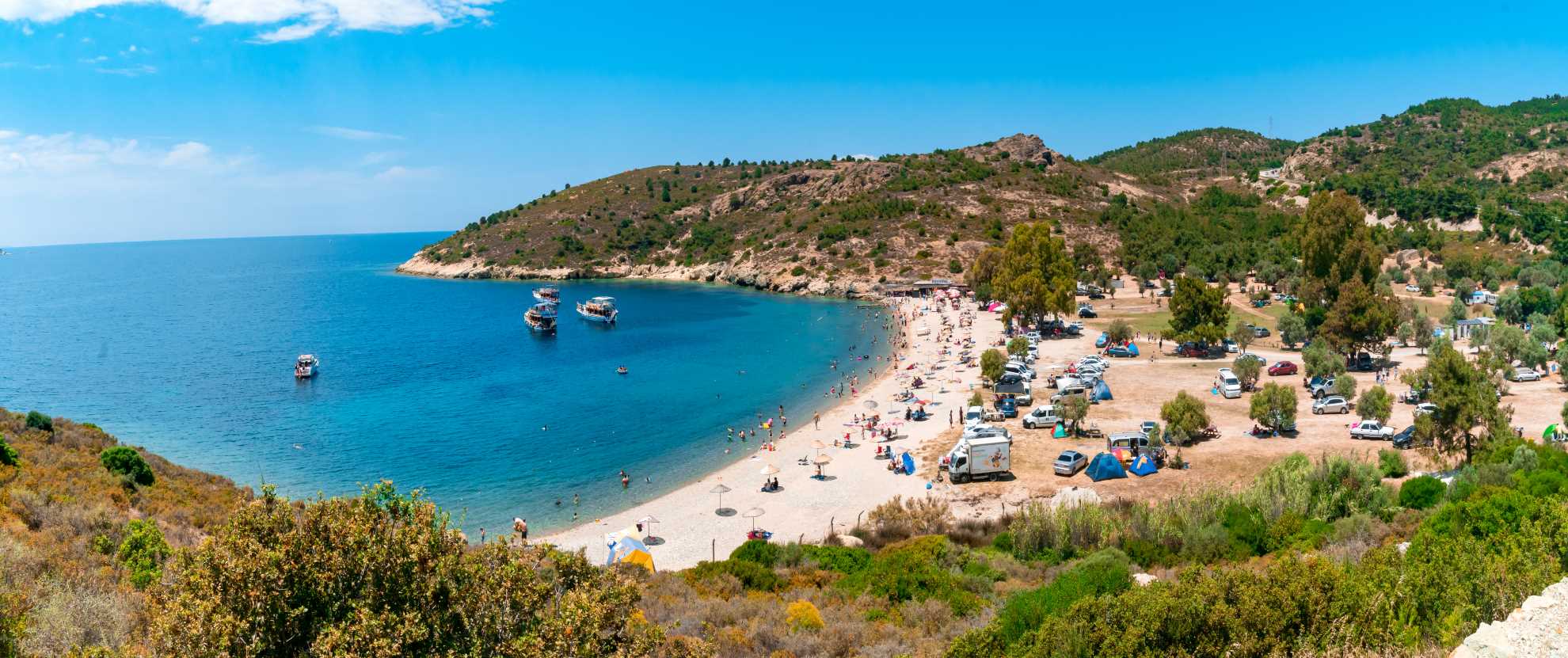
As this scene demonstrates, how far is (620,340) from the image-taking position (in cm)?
7231

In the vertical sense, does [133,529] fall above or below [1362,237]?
below

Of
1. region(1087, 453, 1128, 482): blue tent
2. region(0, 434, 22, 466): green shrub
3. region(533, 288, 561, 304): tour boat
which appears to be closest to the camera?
region(0, 434, 22, 466): green shrub

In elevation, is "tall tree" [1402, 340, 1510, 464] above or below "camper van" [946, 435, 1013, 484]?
above

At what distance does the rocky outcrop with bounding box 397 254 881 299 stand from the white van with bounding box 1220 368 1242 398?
59.8m

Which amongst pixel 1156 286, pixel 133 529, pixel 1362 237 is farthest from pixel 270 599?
pixel 1156 286

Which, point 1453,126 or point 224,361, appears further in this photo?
point 1453,126

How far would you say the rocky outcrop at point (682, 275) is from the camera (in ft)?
341

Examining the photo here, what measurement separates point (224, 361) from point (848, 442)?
181ft

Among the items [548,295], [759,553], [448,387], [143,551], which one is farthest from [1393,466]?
[548,295]

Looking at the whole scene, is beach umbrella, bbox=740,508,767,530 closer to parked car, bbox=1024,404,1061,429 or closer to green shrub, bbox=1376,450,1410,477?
parked car, bbox=1024,404,1061,429

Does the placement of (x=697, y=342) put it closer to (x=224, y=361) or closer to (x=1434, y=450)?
(x=224, y=361)

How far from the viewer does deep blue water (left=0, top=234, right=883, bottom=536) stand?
112 feet

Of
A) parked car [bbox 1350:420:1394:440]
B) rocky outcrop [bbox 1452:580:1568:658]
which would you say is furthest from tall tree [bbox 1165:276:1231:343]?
rocky outcrop [bbox 1452:580:1568:658]

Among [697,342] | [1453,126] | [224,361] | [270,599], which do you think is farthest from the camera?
[1453,126]
